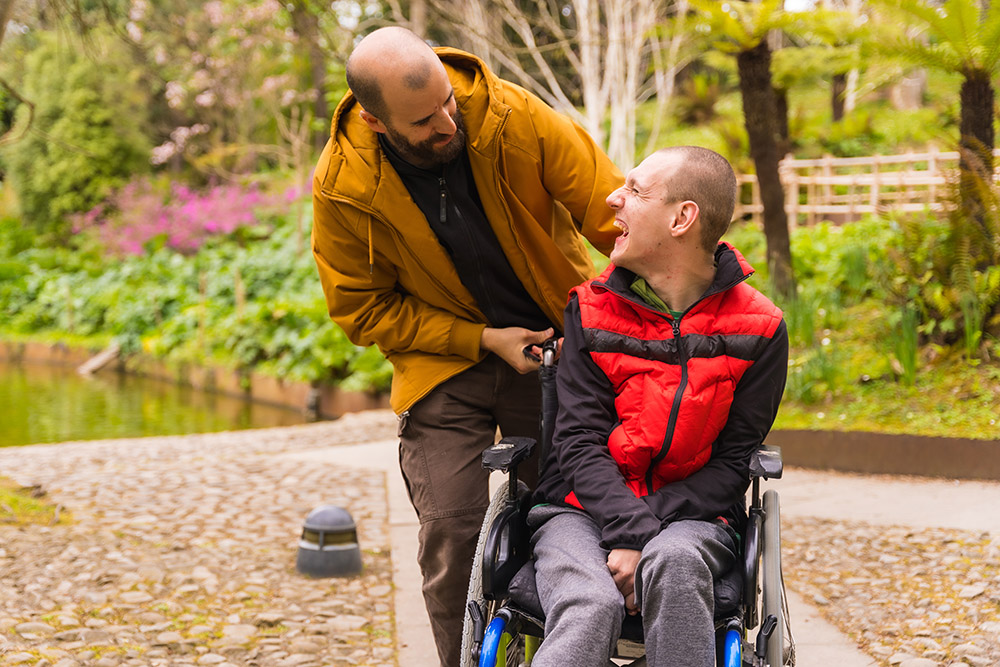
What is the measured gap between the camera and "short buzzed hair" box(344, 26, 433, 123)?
237 cm

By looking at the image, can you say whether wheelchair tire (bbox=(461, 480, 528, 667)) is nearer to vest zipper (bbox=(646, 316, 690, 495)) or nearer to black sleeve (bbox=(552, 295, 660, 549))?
black sleeve (bbox=(552, 295, 660, 549))

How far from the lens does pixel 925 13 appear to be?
19.7 feet

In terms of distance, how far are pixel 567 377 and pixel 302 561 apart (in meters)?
2.36

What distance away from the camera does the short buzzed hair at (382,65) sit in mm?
2367

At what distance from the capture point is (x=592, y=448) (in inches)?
89.1

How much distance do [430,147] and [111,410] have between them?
10682mm

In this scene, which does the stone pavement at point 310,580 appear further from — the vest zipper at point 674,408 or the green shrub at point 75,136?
the green shrub at point 75,136

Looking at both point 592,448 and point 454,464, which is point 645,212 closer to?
point 592,448

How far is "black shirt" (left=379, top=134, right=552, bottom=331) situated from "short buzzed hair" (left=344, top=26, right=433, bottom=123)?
0.21 m

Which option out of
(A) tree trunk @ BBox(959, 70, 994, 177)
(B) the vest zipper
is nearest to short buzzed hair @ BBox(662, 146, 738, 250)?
(B) the vest zipper

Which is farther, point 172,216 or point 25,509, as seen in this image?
point 172,216

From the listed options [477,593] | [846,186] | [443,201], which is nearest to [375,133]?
[443,201]

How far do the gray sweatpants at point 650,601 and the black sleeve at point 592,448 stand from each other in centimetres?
6

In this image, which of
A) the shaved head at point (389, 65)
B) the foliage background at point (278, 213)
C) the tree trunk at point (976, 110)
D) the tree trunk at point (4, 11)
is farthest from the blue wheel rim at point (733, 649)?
the tree trunk at point (976, 110)
